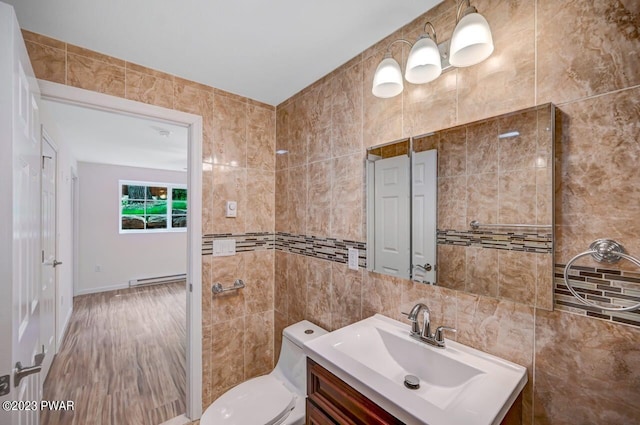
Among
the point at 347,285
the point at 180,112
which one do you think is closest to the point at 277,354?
the point at 347,285

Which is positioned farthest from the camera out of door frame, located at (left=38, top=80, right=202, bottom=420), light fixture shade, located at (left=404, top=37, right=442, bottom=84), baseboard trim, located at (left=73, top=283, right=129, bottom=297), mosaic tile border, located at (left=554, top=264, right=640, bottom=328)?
baseboard trim, located at (left=73, top=283, right=129, bottom=297)

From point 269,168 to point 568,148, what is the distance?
1.86 meters

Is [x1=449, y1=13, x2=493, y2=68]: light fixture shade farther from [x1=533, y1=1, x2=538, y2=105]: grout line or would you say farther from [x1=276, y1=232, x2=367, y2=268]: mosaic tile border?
[x1=276, y1=232, x2=367, y2=268]: mosaic tile border

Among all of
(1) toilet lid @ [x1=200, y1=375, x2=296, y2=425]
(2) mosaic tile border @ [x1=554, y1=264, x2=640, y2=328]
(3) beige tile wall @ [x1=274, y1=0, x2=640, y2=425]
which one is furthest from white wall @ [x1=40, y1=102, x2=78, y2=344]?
(2) mosaic tile border @ [x1=554, y1=264, x2=640, y2=328]

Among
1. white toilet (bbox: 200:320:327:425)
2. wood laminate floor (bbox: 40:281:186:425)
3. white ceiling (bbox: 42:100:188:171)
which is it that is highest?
white ceiling (bbox: 42:100:188:171)

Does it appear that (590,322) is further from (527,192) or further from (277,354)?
(277,354)

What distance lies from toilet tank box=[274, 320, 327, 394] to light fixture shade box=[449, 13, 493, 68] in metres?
1.61

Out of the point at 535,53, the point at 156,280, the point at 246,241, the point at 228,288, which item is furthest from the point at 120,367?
the point at 535,53

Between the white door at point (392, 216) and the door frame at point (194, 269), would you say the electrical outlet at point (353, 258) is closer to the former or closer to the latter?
the white door at point (392, 216)

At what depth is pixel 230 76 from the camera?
1.82 m

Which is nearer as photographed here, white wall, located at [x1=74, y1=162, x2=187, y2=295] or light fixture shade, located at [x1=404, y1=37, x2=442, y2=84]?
light fixture shade, located at [x1=404, y1=37, x2=442, y2=84]

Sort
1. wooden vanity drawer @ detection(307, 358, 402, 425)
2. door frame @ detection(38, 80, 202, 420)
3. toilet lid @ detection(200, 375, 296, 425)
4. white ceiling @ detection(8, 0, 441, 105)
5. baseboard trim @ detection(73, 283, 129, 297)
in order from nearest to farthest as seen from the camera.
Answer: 1. wooden vanity drawer @ detection(307, 358, 402, 425)
2. white ceiling @ detection(8, 0, 441, 105)
3. toilet lid @ detection(200, 375, 296, 425)
4. door frame @ detection(38, 80, 202, 420)
5. baseboard trim @ detection(73, 283, 129, 297)

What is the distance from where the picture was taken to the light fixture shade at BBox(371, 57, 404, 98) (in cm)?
126

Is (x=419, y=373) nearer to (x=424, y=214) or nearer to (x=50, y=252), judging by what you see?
(x=424, y=214)
